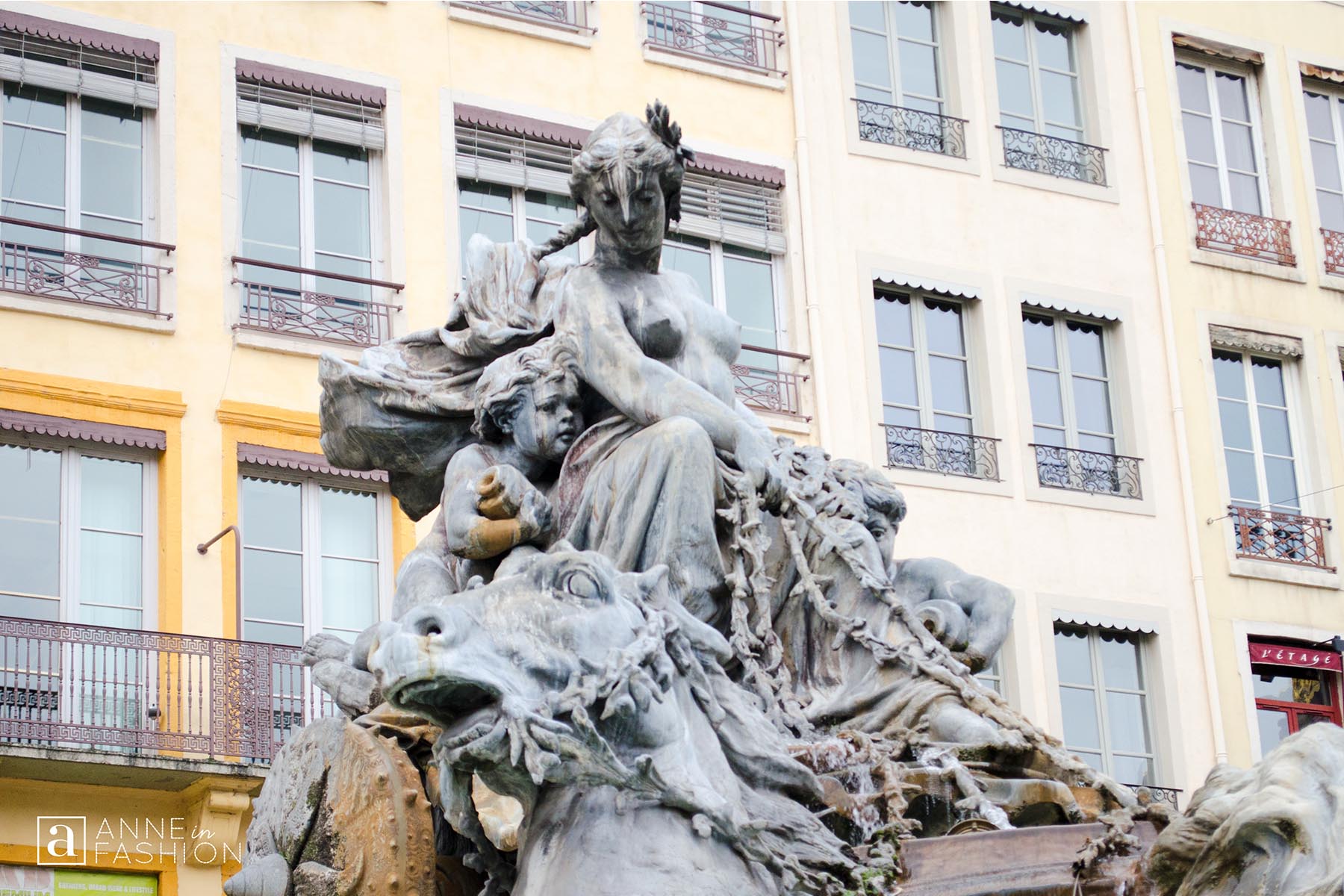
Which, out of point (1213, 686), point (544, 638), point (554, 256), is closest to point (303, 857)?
point (544, 638)

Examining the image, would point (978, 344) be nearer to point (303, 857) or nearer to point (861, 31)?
point (861, 31)

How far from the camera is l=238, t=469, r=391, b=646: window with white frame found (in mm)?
23625

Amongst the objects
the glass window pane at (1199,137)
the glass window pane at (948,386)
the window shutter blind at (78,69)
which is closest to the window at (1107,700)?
the glass window pane at (948,386)

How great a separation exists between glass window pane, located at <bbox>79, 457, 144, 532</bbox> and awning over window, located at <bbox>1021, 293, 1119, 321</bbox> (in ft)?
29.5

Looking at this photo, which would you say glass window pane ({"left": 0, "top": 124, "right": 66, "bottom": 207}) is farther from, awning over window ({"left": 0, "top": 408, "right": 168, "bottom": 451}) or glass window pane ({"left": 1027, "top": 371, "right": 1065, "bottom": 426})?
glass window pane ({"left": 1027, "top": 371, "right": 1065, "bottom": 426})

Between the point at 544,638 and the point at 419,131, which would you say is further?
the point at 419,131

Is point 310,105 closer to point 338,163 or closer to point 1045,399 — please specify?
point 338,163

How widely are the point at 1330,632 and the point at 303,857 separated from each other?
21363 millimetres

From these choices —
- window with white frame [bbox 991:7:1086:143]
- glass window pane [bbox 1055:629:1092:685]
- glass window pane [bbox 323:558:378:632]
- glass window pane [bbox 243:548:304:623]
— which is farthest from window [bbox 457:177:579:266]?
glass window pane [bbox 1055:629:1092:685]

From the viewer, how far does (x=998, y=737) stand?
7.91m

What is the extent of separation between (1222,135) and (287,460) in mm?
11370

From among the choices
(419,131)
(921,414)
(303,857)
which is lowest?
(303,857)

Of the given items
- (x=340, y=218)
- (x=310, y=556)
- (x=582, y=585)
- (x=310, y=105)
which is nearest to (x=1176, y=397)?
(x=340, y=218)

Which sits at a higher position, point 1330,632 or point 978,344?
point 978,344
